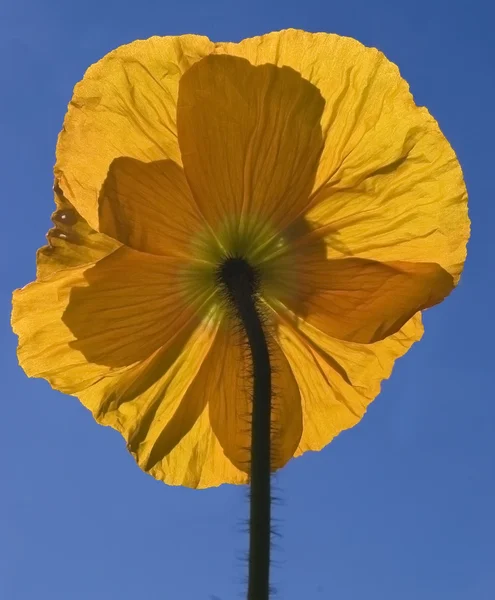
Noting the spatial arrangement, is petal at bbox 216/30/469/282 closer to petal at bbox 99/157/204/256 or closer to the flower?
the flower

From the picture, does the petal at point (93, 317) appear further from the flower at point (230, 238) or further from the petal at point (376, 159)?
the petal at point (376, 159)

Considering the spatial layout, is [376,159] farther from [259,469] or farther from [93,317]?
[259,469]

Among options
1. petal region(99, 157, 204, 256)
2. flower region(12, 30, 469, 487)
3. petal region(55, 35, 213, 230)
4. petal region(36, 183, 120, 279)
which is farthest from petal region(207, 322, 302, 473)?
petal region(55, 35, 213, 230)

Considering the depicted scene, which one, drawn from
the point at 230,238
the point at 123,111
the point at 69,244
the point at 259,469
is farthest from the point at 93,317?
the point at 259,469

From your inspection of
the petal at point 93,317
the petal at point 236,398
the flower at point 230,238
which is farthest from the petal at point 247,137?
the petal at point 236,398

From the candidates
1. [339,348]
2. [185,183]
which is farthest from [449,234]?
[185,183]

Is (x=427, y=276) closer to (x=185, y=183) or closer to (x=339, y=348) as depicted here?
(x=339, y=348)
